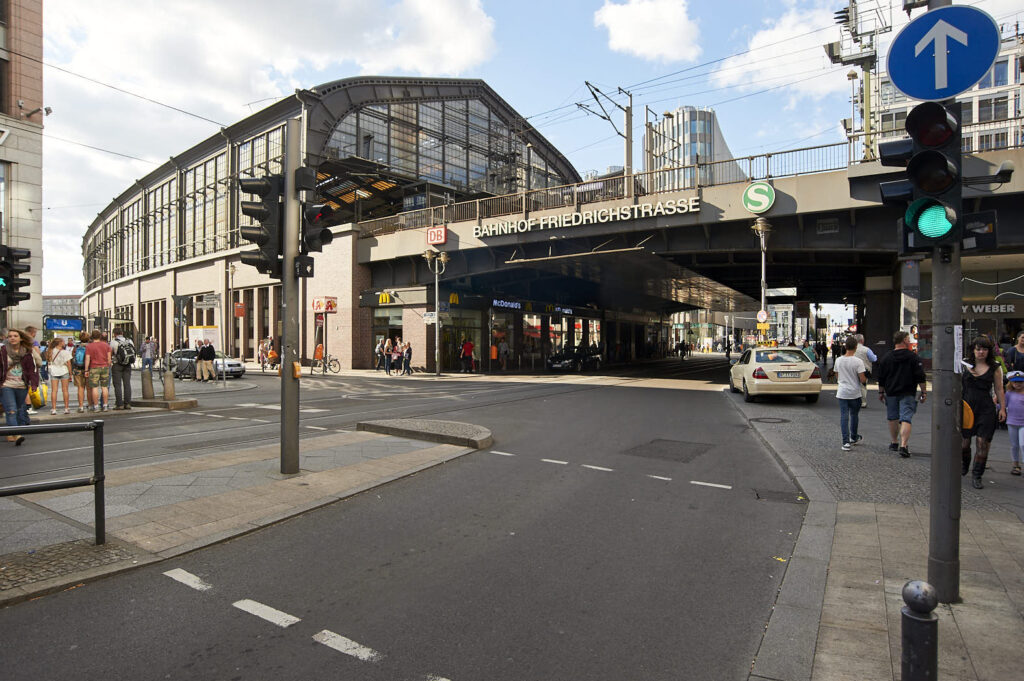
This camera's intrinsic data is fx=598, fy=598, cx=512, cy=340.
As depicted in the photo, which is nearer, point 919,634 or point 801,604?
point 919,634

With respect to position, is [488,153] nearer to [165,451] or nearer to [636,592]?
[165,451]

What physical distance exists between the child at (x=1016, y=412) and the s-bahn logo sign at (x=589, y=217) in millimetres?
15443

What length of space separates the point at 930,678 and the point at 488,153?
51.2 m

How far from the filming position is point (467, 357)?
3269 centimetres

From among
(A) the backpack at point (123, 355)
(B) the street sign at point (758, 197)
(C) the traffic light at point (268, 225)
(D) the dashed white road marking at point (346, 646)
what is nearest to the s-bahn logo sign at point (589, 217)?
(B) the street sign at point (758, 197)

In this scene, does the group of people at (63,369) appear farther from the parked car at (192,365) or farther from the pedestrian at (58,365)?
the parked car at (192,365)

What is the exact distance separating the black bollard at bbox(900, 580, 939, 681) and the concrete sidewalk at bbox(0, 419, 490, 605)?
15.3 ft

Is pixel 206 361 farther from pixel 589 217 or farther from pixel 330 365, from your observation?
pixel 589 217

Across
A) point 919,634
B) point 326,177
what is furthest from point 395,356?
point 919,634

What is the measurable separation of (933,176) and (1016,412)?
5.03 meters

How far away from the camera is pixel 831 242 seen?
2094 cm

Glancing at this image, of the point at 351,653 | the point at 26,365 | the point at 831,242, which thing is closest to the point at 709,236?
the point at 831,242

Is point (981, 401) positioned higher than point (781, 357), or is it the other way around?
point (781, 357)

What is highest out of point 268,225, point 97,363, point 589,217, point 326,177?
point 326,177
